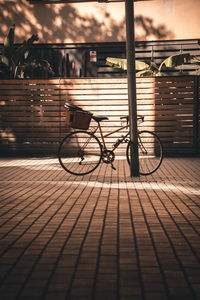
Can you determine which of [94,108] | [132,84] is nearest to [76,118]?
[132,84]

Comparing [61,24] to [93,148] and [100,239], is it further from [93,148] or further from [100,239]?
[100,239]

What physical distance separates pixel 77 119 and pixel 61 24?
836 cm

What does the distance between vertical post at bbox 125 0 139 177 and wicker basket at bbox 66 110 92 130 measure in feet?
2.88

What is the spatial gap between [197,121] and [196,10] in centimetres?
534

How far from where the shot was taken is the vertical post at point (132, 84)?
23.5 feet

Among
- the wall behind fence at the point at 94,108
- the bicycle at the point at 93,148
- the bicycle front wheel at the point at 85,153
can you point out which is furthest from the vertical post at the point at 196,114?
the bicycle front wheel at the point at 85,153

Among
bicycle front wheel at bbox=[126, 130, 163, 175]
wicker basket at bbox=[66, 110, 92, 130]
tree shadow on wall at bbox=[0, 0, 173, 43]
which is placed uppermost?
tree shadow on wall at bbox=[0, 0, 173, 43]

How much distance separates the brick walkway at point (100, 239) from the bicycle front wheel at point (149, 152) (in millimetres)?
689

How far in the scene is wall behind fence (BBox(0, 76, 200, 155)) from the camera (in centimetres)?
1060

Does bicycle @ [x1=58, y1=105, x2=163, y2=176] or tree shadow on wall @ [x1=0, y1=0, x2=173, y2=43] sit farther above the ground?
tree shadow on wall @ [x1=0, y1=0, x2=173, y2=43]

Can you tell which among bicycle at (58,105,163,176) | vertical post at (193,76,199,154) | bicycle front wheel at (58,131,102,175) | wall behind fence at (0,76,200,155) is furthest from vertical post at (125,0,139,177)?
vertical post at (193,76,199,154)

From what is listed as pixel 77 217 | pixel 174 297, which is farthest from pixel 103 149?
pixel 174 297

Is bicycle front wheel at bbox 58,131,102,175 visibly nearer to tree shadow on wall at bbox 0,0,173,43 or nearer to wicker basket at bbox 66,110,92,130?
wicker basket at bbox 66,110,92,130

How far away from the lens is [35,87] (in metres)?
11.0
